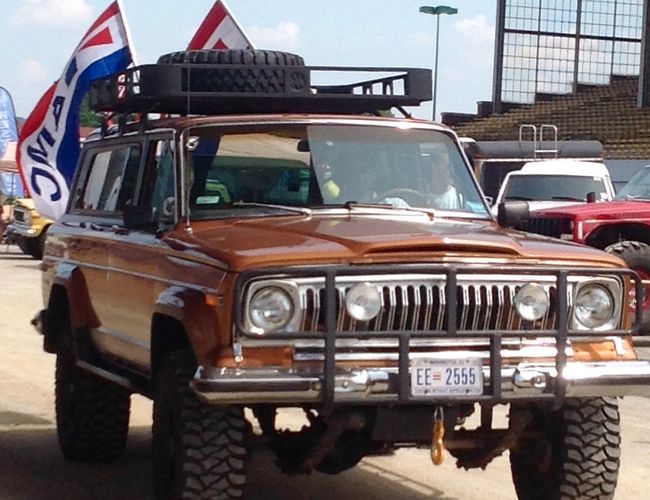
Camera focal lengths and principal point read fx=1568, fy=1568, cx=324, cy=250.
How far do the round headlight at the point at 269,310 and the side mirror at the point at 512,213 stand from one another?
6.42 feet

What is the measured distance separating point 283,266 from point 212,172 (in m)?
1.53

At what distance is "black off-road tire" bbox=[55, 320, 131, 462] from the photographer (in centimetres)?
859

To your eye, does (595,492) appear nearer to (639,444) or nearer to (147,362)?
(147,362)

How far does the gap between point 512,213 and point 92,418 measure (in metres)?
2.61

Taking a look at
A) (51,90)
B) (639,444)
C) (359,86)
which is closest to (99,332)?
(359,86)

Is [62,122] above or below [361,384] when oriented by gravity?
above

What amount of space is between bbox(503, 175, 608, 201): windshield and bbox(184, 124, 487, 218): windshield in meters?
12.1

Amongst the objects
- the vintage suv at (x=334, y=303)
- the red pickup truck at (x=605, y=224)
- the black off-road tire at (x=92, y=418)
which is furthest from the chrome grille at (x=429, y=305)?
the red pickup truck at (x=605, y=224)

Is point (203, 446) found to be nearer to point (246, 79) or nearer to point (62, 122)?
point (246, 79)

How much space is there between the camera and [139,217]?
7.25 m

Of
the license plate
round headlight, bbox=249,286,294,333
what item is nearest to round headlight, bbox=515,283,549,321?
the license plate

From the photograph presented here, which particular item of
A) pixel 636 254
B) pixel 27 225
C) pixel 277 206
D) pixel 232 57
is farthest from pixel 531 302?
pixel 27 225

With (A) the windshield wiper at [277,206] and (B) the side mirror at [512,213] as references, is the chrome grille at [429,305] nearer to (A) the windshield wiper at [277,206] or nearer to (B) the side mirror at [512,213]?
(A) the windshield wiper at [277,206]

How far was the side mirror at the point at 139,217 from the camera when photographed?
724 centimetres
